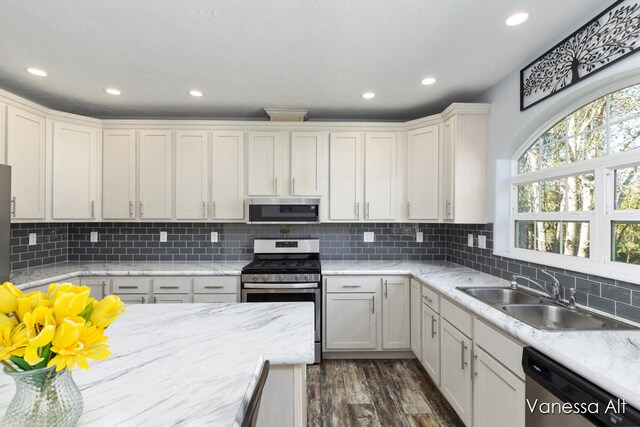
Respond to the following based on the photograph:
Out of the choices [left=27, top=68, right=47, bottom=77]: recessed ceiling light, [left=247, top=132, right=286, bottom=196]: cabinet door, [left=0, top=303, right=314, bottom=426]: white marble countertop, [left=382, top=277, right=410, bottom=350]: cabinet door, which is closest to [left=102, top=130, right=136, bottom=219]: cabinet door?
[left=27, top=68, right=47, bottom=77]: recessed ceiling light

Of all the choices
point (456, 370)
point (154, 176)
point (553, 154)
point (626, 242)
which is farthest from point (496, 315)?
point (154, 176)

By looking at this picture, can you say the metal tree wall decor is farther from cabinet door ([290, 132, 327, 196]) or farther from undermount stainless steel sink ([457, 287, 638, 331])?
cabinet door ([290, 132, 327, 196])

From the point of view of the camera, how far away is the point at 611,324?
1419 mm

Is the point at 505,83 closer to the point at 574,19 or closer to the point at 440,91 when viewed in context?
the point at 440,91

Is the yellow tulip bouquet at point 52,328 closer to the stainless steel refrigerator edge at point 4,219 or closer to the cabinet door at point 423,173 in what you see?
the stainless steel refrigerator edge at point 4,219

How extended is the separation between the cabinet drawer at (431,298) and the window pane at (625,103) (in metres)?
1.55

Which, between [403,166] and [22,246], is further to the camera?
[403,166]

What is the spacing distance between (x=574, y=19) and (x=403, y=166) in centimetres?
166

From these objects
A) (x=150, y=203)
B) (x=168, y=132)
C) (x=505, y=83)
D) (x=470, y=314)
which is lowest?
(x=470, y=314)

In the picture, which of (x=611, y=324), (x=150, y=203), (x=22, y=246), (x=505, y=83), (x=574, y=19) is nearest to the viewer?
(x=611, y=324)

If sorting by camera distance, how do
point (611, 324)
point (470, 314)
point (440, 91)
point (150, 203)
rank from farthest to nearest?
point (150, 203) → point (440, 91) → point (470, 314) → point (611, 324)

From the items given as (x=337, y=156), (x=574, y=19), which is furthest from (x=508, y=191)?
(x=337, y=156)

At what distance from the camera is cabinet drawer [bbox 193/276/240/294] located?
2.78 meters

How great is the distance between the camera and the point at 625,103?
1.60 metres
